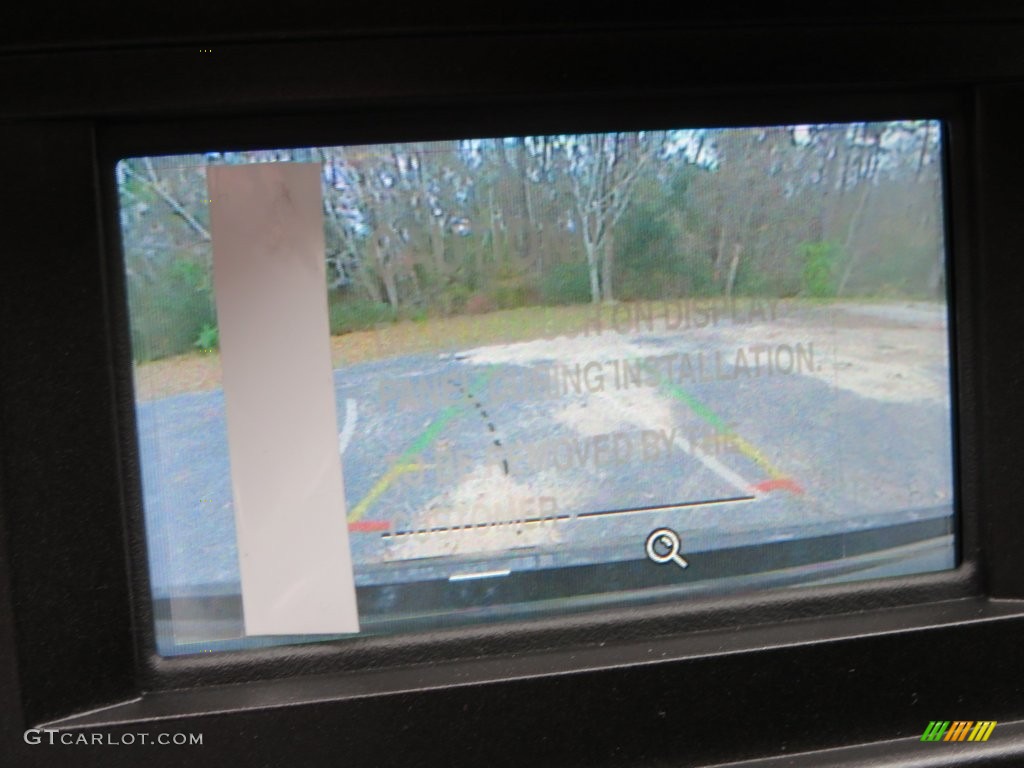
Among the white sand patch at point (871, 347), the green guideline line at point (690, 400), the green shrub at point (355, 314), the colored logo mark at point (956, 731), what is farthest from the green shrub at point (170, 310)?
the colored logo mark at point (956, 731)

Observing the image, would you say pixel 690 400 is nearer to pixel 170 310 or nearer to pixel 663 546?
pixel 663 546

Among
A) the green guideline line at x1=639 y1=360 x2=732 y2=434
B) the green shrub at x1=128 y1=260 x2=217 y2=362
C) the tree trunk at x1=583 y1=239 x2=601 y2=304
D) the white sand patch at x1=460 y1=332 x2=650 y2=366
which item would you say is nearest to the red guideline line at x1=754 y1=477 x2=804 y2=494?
the green guideline line at x1=639 y1=360 x2=732 y2=434

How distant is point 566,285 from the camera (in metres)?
1.42

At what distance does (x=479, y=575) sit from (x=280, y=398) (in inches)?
16.0

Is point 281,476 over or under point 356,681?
over

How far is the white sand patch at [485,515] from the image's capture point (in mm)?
1425

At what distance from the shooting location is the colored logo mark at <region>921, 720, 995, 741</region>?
146 centimetres

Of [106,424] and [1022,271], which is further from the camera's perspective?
[1022,271]

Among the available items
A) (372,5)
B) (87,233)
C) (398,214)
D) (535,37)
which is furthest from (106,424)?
(535,37)

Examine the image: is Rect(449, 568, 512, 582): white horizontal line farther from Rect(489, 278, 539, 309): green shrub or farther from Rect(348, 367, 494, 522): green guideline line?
Rect(489, 278, 539, 309): green shrub

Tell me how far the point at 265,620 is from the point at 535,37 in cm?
94

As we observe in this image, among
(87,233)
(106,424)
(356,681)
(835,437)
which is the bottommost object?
(356,681)

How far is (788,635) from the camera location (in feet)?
4.78

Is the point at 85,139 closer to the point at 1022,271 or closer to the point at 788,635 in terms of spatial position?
the point at 788,635
